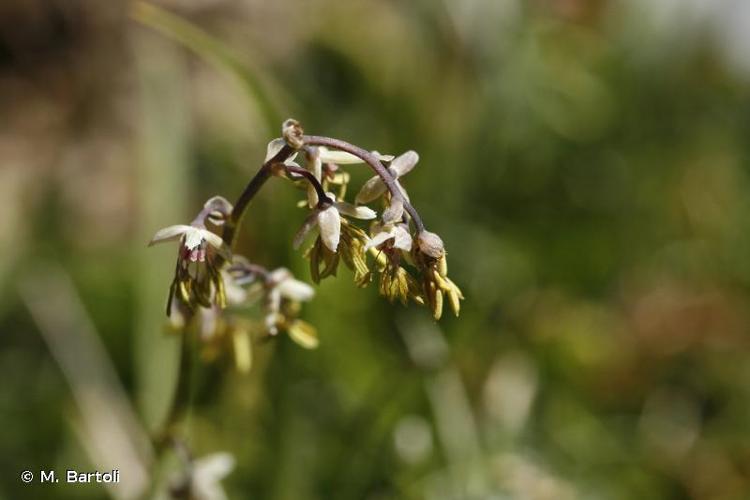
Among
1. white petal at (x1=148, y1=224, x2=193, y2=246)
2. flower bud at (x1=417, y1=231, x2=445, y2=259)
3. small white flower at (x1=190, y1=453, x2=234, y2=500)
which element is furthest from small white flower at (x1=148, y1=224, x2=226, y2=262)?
small white flower at (x1=190, y1=453, x2=234, y2=500)

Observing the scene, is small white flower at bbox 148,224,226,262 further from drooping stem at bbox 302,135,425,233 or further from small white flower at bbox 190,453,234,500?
small white flower at bbox 190,453,234,500

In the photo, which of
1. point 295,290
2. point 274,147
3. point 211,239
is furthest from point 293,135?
point 295,290

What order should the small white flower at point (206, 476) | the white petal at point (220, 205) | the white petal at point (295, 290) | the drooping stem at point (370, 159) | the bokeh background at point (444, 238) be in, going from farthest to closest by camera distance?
1. the bokeh background at point (444, 238)
2. the small white flower at point (206, 476)
3. the white petal at point (295, 290)
4. the white petal at point (220, 205)
5. the drooping stem at point (370, 159)

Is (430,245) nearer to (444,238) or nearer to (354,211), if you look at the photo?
(354,211)

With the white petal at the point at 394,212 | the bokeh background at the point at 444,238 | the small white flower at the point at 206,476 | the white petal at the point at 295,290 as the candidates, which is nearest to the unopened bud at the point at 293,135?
the white petal at the point at 394,212

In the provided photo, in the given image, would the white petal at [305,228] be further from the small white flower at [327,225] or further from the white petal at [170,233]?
the white petal at [170,233]

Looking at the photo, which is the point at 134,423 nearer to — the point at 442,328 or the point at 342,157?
the point at 442,328

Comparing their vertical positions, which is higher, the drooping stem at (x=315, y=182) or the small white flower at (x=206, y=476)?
the drooping stem at (x=315, y=182)
